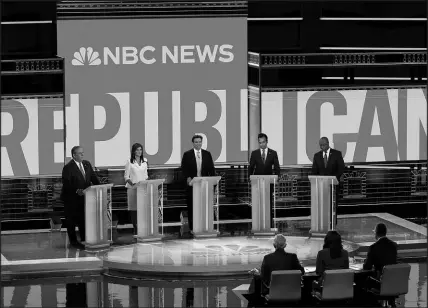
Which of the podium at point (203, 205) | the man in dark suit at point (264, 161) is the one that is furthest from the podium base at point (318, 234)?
the podium at point (203, 205)

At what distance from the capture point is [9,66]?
48.2 ft

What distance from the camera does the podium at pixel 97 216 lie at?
495 inches

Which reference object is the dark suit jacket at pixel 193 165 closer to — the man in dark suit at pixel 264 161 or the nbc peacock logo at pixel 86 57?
the man in dark suit at pixel 264 161

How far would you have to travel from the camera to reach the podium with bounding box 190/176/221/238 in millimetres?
13289

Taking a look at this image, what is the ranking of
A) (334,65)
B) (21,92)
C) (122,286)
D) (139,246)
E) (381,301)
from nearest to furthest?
(381,301) < (122,286) < (139,246) < (21,92) < (334,65)

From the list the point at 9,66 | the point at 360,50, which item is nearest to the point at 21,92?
the point at 9,66

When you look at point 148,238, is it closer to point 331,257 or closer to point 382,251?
point 331,257

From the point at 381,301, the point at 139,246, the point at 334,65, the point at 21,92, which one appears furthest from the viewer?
the point at 334,65

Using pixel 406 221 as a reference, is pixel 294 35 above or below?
above

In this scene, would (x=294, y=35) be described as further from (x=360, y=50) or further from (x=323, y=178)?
(x=323, y=178)

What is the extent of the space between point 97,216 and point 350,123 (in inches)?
183

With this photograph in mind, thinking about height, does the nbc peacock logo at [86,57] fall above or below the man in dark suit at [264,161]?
above

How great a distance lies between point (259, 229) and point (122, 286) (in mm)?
2611

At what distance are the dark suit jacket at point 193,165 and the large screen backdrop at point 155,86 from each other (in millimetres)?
1467
